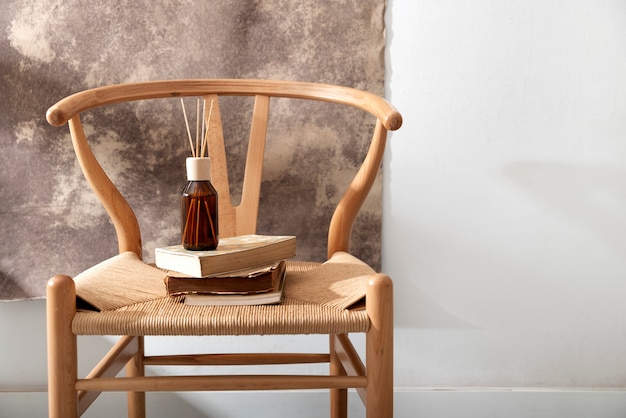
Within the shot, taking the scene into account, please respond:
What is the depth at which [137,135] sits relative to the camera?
1425mm

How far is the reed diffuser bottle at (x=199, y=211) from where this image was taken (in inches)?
37.2

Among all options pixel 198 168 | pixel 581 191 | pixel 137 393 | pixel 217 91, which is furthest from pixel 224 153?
pixel 581 191

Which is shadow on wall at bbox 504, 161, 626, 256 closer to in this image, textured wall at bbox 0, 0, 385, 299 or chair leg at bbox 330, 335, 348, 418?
textured wall at bbox 0, 0, 385, 299

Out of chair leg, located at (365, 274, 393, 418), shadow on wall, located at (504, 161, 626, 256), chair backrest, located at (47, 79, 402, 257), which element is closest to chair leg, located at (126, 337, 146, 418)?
chair backrest, located at (47, 79, 402, 257)

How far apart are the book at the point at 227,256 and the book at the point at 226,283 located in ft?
0.04

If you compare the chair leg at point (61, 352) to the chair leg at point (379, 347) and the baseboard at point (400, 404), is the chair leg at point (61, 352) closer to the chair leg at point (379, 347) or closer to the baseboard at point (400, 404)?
the chair leg at point (379, 347)

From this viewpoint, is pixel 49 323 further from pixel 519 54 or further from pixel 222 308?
pixel 519 54

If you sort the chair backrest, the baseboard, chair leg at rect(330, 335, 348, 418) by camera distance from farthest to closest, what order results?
the baseboard
chair leg at rect(330, 335, 348, 418)
the chair backrest

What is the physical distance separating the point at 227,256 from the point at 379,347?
0.79ft

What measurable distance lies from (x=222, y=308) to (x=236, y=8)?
783 millimetres

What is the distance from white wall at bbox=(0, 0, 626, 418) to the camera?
1.45 meters

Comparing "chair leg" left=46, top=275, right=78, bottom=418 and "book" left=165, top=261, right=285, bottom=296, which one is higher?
"book" left=165, top=261, right=285, bottom=296

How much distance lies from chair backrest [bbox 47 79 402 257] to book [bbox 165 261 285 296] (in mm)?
312

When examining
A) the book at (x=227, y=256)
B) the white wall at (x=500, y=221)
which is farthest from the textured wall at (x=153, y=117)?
the book at (x=227, y=256)
